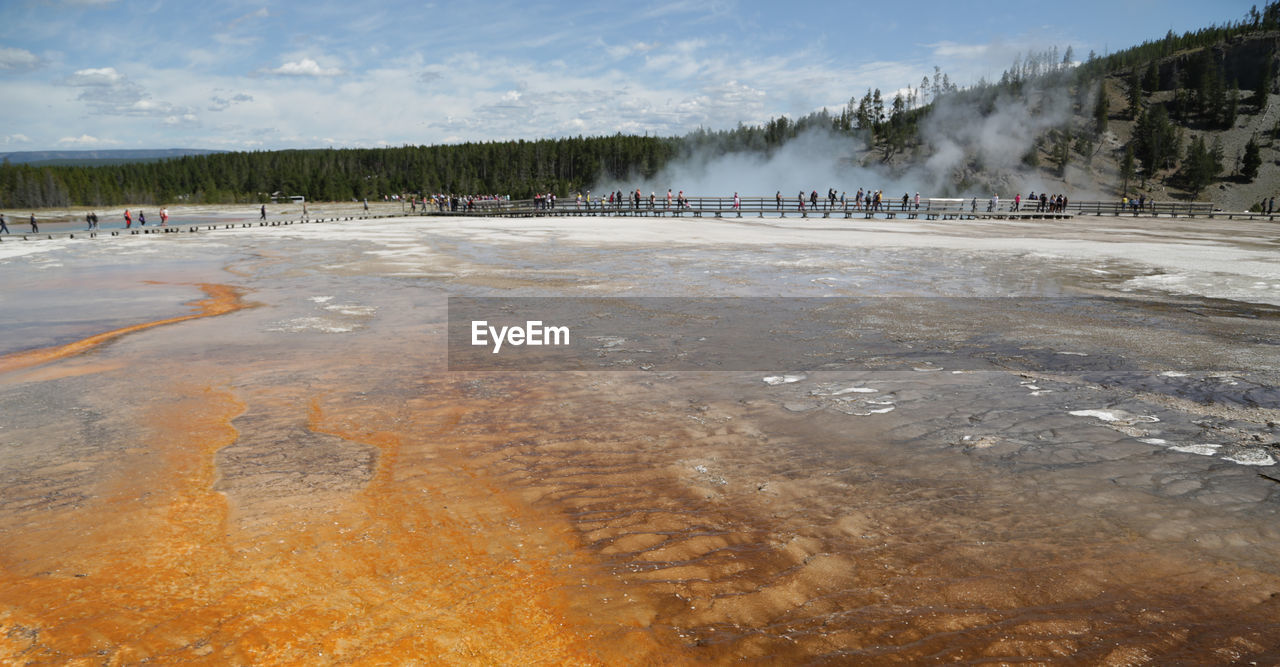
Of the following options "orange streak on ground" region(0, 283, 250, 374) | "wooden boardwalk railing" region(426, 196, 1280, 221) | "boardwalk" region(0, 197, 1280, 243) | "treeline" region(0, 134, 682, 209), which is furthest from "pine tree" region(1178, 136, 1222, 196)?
"orange streak on ground" region(0, 283, 250, 374)

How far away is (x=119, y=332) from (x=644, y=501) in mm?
10475

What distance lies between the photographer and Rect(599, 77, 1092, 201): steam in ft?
353

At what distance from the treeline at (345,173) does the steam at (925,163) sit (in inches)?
332

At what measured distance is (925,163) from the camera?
11494 cm

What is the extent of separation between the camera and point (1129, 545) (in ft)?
14.5

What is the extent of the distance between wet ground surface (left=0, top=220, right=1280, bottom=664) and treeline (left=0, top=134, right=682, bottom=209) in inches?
3789

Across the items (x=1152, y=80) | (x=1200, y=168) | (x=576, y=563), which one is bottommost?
(x=576, y=563)

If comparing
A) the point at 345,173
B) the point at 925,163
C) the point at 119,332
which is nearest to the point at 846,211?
the point at 119,332

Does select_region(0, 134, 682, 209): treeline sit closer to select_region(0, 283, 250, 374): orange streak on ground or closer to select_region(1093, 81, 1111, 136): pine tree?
select_region(1093, 81, 1111, 136): pine tree

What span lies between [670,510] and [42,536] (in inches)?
162

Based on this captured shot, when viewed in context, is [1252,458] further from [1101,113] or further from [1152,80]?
[1152,80]

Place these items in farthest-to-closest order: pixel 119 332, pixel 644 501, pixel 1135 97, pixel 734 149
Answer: pixel 734 149, pixel 1135 97, pixel 119 332, pixel 644 501

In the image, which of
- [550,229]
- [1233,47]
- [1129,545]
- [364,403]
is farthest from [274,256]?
[1233,47]

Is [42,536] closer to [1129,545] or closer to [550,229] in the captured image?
[1129,545]
